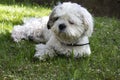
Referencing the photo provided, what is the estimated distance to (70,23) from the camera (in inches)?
265

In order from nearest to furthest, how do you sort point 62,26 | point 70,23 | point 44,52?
1. point 62,26
2. point 70,23
3. point 44,52

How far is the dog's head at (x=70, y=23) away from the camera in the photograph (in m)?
6.67

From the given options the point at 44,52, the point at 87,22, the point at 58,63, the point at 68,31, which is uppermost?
the point at 87,22

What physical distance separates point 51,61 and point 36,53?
0.32 metres

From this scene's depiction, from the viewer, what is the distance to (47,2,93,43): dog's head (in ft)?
21.9

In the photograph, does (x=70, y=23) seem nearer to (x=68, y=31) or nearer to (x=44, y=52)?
(x=68, y=31)

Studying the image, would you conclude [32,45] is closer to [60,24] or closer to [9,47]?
[9,47]

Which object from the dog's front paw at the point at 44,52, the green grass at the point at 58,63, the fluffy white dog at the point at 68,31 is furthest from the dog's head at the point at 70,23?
the green grass at the point at 58,63

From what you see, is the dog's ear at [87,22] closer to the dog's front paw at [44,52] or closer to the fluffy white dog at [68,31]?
the fluffy white dog at [68,31]

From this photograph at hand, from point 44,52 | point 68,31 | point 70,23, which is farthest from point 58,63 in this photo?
point 70,23

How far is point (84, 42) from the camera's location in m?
7.12

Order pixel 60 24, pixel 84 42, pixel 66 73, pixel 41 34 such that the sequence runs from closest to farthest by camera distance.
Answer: pixel 66 73 < pixel 60 24 < pixel 84 42 < pixel 41 34

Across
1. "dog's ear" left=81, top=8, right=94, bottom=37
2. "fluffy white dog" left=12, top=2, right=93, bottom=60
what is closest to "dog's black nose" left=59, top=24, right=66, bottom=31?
"fluffy white dog" left=12, top=2, right=93, bottom=60

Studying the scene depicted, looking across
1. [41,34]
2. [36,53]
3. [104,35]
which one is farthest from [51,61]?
[104,35]
